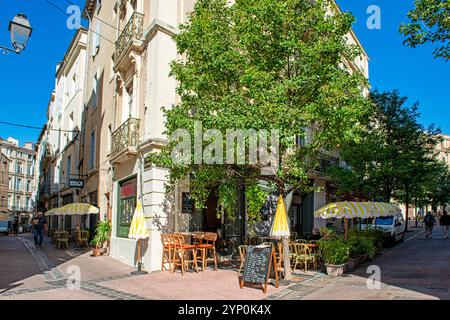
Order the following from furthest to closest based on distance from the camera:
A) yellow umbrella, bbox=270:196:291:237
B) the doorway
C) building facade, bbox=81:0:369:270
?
1. the doorway
2. building facade, bbox=81:0:369:270
3. yellow umbrella, bbox=270:196:291:237

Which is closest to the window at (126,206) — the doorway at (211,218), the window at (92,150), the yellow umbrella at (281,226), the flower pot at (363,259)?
the doorway at (211,218)

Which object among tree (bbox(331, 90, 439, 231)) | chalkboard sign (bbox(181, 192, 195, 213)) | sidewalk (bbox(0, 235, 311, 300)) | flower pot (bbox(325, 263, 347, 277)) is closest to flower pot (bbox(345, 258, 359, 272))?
flower pot (bbox(325, 263, 347, 277))

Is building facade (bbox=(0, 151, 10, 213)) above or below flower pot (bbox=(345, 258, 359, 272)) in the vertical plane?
above

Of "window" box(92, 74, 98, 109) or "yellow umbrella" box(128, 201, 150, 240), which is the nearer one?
"yellow umbrella" box(128, 201, 150, 240)

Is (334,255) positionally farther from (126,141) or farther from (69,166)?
(69,166)

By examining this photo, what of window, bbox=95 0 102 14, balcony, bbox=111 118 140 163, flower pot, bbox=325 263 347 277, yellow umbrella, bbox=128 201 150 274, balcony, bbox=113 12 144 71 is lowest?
flower pot, bbox=325 263 347 277

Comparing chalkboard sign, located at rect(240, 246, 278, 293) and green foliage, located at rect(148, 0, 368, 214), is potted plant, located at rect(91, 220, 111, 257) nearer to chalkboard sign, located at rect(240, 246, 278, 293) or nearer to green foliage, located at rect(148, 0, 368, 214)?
green foliage, located at rect(148, 0, 368, 214)

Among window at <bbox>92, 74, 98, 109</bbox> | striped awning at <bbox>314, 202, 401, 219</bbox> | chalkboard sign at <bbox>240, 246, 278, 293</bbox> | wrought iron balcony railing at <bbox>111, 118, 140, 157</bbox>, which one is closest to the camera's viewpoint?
chalkboard sign at <bbox>240, 246, 278, 293</bbox>

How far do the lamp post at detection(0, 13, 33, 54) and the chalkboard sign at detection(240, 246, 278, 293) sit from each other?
20.7 feet

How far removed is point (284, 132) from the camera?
9.23 metres

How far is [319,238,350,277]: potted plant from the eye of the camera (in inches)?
421

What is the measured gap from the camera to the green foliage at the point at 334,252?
10.9 metres

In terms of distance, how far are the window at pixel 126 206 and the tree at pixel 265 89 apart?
12.3 feet
